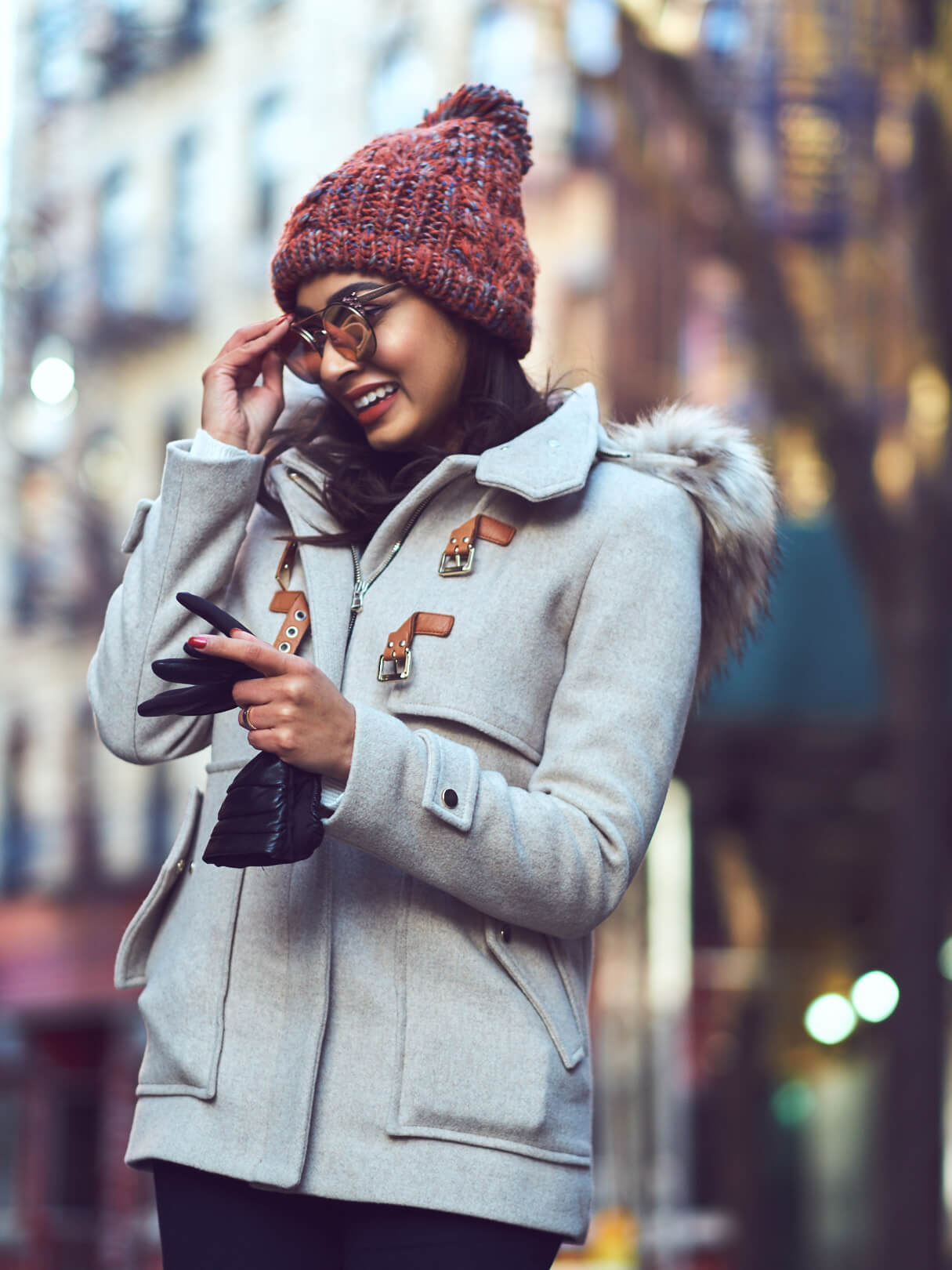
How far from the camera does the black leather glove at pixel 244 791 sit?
1811 mm

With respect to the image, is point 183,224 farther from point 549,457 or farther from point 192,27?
point 549,457

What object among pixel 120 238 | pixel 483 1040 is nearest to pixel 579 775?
pixel 483 1040

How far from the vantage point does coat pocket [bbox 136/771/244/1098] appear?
2039 mm

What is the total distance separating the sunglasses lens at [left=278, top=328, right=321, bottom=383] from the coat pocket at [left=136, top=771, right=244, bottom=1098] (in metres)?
0.57

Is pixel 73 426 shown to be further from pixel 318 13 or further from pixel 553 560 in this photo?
pixel 553 560

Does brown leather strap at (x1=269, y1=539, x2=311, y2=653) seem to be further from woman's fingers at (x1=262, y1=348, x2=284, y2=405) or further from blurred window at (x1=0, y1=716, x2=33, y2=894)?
blurred window at (x1=0, y1=716, x2=33, y2=894)

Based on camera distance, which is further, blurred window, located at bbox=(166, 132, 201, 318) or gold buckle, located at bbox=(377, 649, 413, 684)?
Answer: blurred window, located at bbox=(166, 132, 201, 318)

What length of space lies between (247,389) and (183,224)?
30.9 ft

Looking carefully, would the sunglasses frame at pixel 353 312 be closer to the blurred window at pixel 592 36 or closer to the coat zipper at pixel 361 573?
the coat zipper at pixel 361 573

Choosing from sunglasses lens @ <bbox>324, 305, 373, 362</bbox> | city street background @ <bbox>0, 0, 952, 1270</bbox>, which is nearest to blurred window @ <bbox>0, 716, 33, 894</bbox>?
city street background @ <bbox>0, 0, 952, 1270</bbox>

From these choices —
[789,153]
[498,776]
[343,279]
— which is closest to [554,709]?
[498,776]

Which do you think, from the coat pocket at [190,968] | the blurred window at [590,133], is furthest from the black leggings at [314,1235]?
the blurred window at [590,133]

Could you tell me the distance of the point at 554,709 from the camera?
211 centimetres

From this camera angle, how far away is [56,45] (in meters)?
10.4
